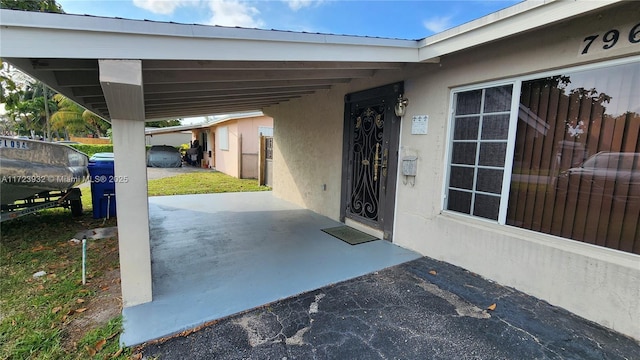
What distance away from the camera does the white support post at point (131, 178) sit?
2.28 m

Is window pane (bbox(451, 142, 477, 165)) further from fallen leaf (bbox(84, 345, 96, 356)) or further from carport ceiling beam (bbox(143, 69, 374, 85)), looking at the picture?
fallen leaf (bbox(84, 345, 96, 356))

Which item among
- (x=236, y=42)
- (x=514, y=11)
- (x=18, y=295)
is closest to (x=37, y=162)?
(x=18, y=295)

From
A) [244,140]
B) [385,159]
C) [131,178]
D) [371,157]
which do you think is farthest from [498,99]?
[244,140]

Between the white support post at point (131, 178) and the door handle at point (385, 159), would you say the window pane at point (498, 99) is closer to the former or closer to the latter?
the door handle at point (385, 159)

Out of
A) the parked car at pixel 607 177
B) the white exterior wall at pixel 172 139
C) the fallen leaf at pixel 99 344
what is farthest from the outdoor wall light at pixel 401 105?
the white exterior wall at pixel 172 139

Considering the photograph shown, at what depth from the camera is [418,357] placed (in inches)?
83.4

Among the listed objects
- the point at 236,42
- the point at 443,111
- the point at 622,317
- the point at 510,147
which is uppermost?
the point at 236,42

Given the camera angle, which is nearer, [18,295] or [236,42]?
[236,42]

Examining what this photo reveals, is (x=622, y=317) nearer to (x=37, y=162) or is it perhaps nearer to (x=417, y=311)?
(x=417, y=311)

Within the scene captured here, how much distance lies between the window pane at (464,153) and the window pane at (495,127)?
0.19 metres

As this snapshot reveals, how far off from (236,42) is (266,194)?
269 inches

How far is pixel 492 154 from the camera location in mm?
3352

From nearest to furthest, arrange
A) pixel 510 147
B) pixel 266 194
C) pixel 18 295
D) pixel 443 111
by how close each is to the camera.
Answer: pixel 18 295, pixel 510 147, pixel 443 111, pixel 266 194

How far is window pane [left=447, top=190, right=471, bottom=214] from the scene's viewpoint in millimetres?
3627
